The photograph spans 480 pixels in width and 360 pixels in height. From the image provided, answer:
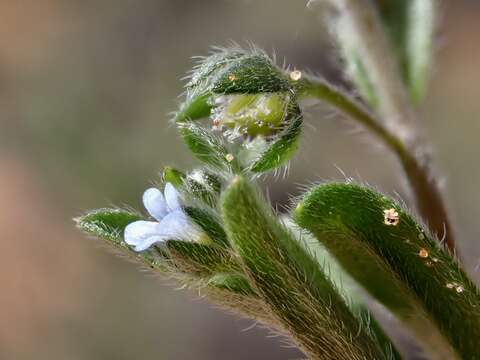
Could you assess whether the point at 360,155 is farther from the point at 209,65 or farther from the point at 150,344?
the point at 209,65

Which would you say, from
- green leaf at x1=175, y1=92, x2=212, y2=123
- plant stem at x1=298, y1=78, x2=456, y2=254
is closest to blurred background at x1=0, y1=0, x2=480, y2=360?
plant stem at x1=298, y1=78, x2=456, y2=254

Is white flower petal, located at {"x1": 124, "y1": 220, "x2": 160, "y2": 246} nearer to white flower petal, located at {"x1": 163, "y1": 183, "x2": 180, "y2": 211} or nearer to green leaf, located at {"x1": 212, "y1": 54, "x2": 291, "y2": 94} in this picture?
white flower petal, located at {"x1": 163, "y1": 183, "x2": 180, "y2": 211}

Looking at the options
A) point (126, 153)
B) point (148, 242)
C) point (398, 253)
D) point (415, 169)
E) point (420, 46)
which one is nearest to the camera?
point (148, 242)

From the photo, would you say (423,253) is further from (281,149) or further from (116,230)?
(116,230)

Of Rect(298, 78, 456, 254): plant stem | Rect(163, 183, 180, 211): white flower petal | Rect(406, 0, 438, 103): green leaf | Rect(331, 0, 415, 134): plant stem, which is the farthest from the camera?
Rect(406, 0, 438, 103): green leaf

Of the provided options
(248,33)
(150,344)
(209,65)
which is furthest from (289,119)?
(248,33)

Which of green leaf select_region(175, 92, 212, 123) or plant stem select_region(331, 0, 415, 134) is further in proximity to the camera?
plant stem select_region(331, 0, 415, 134)

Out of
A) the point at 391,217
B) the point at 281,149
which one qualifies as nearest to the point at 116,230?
the point at 281,149
